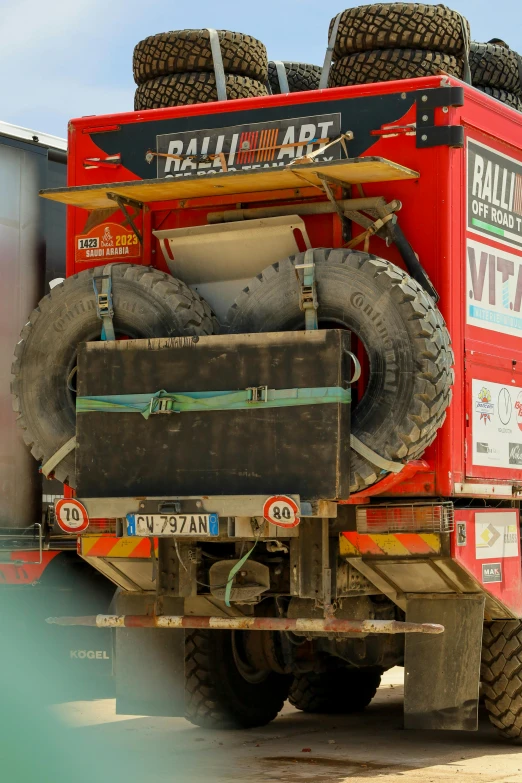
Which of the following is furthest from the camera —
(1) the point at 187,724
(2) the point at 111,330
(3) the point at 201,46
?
(1) the point at 187,724

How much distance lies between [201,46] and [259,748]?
166 inches

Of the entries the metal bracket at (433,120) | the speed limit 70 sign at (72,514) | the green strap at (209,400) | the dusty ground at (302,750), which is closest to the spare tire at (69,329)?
the speed limit 70 sign at (72,514)

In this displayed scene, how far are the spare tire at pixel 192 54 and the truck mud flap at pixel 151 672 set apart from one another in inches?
127

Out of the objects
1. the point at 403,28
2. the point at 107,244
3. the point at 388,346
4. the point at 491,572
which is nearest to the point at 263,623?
the point at 491,572

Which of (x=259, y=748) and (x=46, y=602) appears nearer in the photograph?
(x=259, y=748)

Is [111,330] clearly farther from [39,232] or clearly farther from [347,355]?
[39,232]

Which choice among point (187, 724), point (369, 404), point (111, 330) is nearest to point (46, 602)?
point (187, 724)

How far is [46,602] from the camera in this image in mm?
9883

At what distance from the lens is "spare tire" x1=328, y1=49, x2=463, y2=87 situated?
8273 millimetres

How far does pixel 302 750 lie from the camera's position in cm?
841

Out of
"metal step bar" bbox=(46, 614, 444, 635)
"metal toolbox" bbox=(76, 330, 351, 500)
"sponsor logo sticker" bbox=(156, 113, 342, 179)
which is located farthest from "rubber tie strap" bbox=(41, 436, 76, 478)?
"sponsor logo sticker" bbox=(156, 113, 342, 179)

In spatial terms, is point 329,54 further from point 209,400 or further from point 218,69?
point 209,400

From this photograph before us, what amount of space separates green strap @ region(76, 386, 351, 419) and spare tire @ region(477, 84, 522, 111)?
3.26 metres

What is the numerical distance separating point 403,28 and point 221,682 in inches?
160
